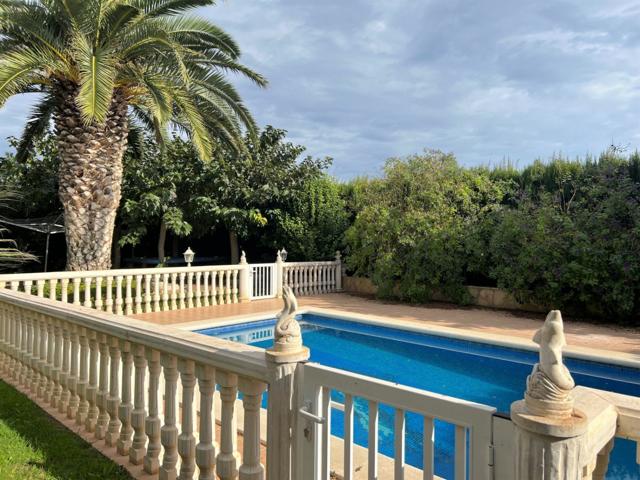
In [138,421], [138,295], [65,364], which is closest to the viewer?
[138,421]

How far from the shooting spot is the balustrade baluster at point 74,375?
12.2 feet

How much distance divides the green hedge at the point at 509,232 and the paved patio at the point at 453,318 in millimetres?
704

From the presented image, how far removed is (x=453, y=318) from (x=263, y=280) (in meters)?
5.75

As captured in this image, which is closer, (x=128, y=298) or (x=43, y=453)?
(x=43, y=453)

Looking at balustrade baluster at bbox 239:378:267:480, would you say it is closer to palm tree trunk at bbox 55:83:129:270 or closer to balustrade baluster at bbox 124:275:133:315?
balustrade baluster at bbox 124:275:133:315

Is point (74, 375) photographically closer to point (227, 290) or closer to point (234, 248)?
point (227, 290)

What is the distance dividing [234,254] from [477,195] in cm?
946

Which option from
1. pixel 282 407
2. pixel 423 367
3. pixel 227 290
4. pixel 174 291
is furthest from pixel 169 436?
pixel 227 290

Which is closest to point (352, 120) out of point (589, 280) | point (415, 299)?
point (415, 299)

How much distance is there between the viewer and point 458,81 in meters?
12.5

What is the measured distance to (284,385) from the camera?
208cm

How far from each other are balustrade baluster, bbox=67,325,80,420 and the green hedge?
31.4 feet

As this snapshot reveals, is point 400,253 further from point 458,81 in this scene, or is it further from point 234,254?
point 234,254

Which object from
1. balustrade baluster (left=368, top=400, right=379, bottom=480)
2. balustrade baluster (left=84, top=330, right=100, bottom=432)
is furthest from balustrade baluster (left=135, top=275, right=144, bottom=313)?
balustrade baluster (left=368, top=400, right=379, bottom=480)
